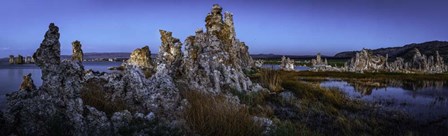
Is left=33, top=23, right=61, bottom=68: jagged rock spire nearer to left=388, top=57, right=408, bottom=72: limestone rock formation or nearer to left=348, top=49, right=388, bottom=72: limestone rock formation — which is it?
left=348, top=49, right=388, bottom=72: limestone rock formation

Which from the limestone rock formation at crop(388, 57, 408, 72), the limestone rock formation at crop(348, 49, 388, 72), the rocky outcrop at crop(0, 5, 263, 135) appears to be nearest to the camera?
the rocky outcrop at crop(0, 5, 263, 135)

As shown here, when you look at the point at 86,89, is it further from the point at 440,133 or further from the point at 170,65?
the point at 440,133

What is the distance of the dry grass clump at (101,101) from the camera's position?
984 centimetres

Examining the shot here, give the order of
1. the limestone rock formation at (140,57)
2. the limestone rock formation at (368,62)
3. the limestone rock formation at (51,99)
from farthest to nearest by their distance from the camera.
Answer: the limestone rock formation at (368,62), the limestone rock formation at (140,57), the limestone rock formation at (51,99)

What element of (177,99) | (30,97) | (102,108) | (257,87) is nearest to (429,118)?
(257,87)

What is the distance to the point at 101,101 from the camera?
10336 mm

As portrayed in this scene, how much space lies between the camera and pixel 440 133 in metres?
13.0

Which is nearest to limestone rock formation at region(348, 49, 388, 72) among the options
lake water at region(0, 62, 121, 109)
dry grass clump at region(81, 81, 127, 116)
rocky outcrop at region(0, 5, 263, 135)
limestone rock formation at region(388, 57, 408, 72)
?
limestone rock formation at region(388, 57, 408, 72)

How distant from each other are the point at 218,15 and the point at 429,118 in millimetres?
15360

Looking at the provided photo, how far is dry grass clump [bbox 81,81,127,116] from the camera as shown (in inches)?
387

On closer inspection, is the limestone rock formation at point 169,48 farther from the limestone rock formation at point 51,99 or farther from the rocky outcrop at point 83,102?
the limestone rock formation at point 51,99

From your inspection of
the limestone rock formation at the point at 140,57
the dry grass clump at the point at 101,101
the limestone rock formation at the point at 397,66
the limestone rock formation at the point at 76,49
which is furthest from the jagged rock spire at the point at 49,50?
the limestone rock formation at the point at 397,66

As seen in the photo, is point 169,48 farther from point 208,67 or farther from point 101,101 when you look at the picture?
point 101,101

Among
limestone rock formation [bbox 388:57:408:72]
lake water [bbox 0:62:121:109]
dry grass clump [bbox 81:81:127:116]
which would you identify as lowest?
lake water [bbox 0:62:121:109]
